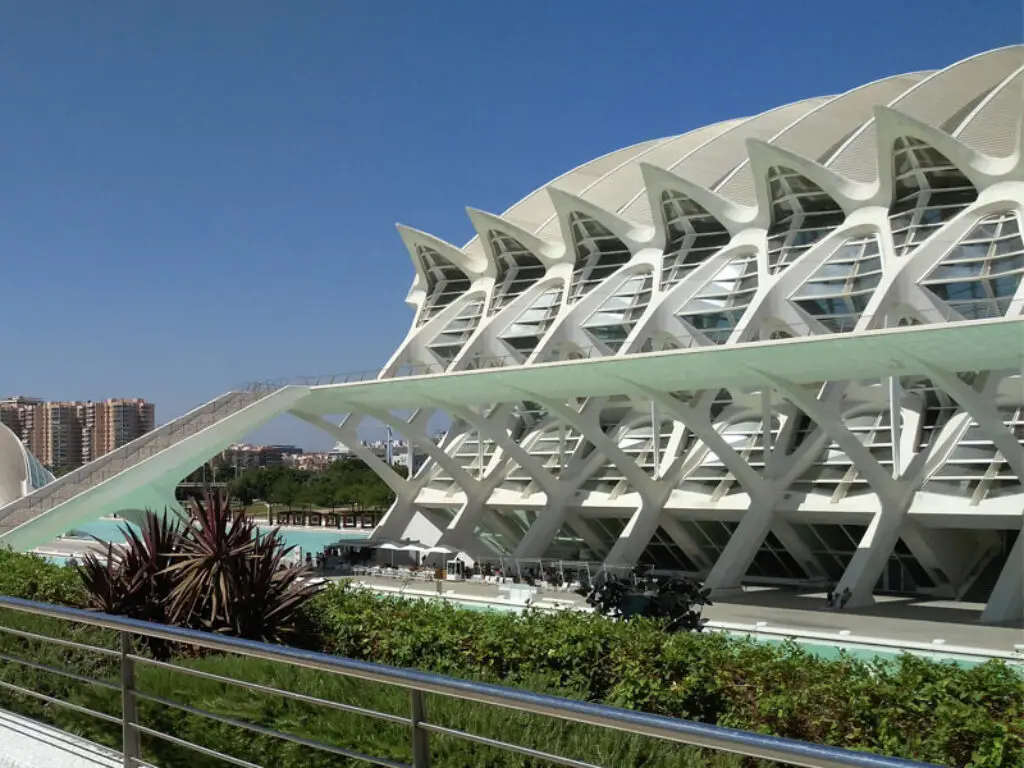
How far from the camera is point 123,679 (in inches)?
193

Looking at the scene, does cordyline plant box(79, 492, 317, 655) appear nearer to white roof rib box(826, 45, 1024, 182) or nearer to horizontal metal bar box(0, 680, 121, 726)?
horizontal metal bar box(0, 680, 121, 726)

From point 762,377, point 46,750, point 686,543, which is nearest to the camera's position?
point 46,750

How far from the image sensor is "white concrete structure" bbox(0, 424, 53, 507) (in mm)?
43625

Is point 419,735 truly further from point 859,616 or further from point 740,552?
point 740,552

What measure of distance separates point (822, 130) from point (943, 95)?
4.28 m

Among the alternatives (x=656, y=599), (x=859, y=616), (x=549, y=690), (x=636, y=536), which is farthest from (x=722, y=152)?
(x=549, y=690)

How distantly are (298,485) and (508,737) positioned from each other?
66.1 meters

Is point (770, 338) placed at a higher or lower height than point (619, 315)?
lower

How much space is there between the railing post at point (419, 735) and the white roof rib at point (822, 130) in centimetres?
3374

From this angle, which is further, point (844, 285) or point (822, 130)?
point (822, 130)

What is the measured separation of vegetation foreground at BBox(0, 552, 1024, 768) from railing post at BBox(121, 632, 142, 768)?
162mm

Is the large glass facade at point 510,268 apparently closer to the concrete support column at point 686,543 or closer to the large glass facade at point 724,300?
the large glass facade at point 724,300

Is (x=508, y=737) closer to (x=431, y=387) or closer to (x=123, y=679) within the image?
(x=123, y=679)

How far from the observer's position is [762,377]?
23500 mm
